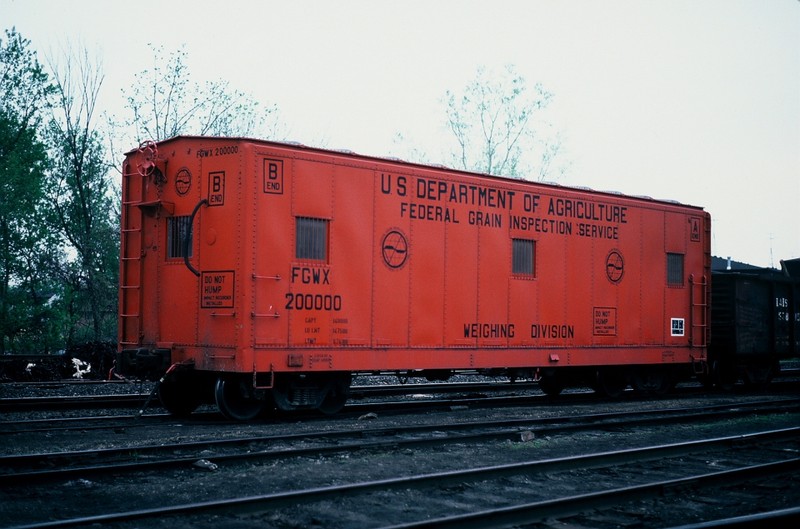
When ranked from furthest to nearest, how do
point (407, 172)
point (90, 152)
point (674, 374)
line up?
point (90, 152) < point (674, 374) < point (407, 172)

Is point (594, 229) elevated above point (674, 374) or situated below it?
above

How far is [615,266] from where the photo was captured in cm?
1600

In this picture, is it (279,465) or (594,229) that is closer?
(279,465)

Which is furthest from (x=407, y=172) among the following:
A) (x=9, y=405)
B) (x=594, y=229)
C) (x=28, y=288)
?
(x=28, y=288)

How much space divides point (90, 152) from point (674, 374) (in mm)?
22172

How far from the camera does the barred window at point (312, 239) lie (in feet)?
38.6

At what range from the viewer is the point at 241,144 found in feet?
37.2

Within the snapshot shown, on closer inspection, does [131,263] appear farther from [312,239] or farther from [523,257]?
[523,257]

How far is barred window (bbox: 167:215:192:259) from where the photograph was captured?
12.1 meters

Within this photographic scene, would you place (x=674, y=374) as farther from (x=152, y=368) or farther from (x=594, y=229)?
(x=152, y=368)

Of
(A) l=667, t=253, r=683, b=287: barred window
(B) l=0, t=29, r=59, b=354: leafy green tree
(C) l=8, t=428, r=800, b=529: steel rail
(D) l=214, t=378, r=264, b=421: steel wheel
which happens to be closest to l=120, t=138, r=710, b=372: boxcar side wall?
(D) l=214, t=378, r=264, b=421: steel wheel

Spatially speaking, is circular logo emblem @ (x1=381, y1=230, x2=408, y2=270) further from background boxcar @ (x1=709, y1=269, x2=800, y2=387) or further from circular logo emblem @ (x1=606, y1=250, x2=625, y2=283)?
background boxcar @ (x1=709, y1=269, x2=800, y2=387)

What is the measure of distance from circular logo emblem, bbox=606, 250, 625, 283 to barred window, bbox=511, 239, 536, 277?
1.97 meters

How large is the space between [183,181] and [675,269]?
33.5ft
